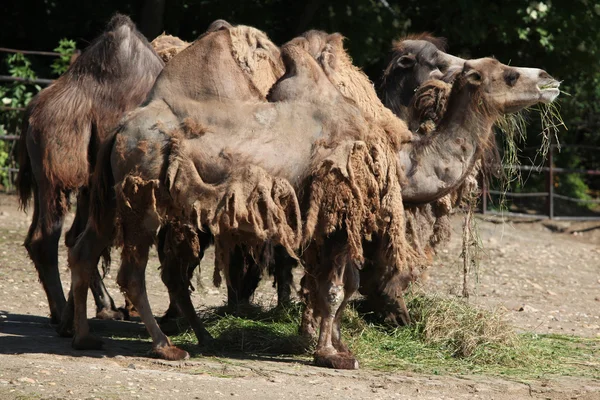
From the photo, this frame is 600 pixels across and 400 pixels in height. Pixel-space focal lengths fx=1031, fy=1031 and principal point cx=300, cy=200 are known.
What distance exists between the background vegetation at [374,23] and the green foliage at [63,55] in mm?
378

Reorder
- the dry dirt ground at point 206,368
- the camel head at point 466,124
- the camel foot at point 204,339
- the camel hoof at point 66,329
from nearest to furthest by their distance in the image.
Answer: the dry dirt ground at point 206,368, the camel head at point 466,124, the camel foot at point 204,339, the camel hoof at point 66,329

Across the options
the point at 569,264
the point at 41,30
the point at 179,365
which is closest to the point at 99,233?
the point at 179,365

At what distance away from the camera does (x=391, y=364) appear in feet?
19.9

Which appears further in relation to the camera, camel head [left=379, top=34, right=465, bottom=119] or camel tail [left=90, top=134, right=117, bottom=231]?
camel head [left=379, top=34, right=465, bottom=119]

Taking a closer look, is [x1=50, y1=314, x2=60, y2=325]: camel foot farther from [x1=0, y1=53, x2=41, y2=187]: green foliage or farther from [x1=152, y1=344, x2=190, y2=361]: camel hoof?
[x1=0, y1=53, x2=41, y2=187]: green foliage

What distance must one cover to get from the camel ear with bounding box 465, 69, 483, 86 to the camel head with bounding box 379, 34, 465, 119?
1.52m

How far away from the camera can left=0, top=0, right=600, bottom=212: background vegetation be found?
42.9ft

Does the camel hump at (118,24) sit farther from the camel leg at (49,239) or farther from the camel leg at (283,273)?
the camel leg at (283,273)

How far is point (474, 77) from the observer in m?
6.31

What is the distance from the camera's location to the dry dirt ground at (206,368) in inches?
196

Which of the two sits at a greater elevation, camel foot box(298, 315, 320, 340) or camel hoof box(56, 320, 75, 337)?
camel foot box(298, 315, 320, 340)

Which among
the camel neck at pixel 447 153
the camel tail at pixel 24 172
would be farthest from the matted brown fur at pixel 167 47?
the camel neck at pixel 447 153

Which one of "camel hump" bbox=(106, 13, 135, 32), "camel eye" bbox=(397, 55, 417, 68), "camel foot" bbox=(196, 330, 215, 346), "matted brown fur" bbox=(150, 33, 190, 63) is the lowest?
"camel foot" bbox=(196, 330, 215, 346)

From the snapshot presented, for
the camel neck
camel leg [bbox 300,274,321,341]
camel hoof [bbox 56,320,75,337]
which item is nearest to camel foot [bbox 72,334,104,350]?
camel hoof [bbox 56,320,75,337]
